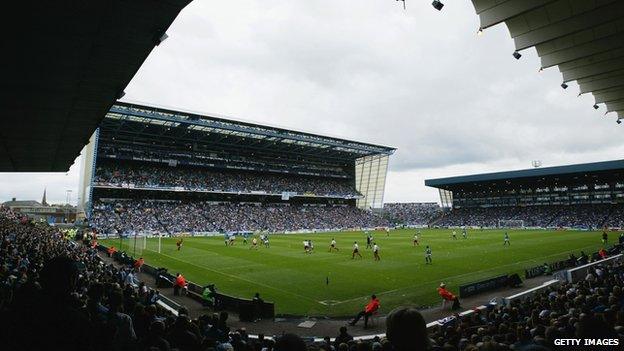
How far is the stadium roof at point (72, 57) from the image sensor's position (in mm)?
5809

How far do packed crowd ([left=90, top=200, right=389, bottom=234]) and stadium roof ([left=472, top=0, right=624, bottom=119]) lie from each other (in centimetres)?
5699

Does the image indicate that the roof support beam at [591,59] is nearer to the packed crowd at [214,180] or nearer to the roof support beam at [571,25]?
the roof support beam at [571,25]

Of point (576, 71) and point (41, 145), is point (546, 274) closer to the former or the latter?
point (576, 71)

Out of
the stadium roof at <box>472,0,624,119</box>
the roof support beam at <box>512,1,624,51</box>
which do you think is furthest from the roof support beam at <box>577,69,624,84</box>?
the roof support beam at <box>512,1,624,51</box>

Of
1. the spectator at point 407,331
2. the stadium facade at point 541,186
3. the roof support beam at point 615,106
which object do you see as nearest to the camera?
the spectator at point 407,331

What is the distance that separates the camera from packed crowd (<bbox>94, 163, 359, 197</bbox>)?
220 feet

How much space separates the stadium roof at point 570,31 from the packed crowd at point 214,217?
56995 mm

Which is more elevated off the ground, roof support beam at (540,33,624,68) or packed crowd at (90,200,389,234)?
roof support beam at (540,33,624,68)

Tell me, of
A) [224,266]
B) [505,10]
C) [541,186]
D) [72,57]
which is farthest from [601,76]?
[541,186]

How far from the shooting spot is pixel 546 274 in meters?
21.9

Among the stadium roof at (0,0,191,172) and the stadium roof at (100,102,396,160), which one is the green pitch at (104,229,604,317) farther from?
the stadium roof at (100,102,396,160)

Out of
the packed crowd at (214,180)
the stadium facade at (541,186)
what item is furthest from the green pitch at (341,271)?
the stadium facade at (541,186)

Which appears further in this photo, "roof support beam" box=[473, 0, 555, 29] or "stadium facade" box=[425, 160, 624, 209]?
"stadium facade" box=[425, 160, 624, 209]

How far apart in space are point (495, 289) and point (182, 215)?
190 ft
